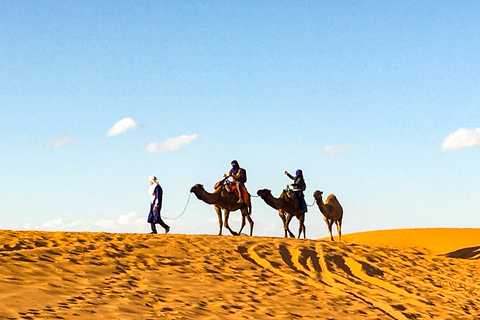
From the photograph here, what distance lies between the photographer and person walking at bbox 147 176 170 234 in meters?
21.6

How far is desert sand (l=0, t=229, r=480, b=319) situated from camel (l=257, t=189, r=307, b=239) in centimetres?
179


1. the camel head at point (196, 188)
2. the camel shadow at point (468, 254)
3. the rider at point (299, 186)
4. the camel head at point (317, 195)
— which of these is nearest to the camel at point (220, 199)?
the camel head at point (196, 188)

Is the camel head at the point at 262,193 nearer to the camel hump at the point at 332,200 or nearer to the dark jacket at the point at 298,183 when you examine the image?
the dark jacket at the point at 298,183

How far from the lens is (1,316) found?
417 inches

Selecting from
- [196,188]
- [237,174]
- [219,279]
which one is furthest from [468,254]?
[219,279]

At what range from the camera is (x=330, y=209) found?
25.7m

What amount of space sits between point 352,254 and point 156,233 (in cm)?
615

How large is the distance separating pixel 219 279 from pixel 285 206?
29.1ft

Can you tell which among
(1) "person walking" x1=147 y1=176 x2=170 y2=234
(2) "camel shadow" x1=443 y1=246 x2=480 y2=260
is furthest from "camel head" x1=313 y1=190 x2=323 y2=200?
(2) "camel shadow" x1=443 y1=246 x2=480 y2=260

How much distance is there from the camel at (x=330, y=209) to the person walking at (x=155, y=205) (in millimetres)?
6194

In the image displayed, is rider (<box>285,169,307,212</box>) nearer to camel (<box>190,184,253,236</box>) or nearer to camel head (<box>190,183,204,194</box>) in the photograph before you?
camel (<box>190,184,253,236</box>)

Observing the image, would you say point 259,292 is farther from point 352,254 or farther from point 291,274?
point 352,254

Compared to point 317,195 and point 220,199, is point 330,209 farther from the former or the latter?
point 220,199

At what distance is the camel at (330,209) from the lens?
2528 cm
